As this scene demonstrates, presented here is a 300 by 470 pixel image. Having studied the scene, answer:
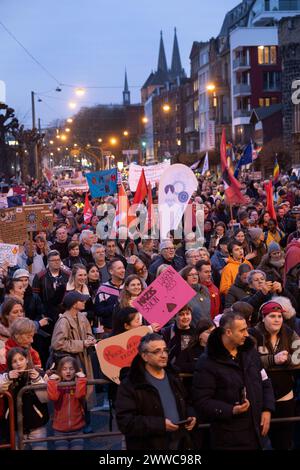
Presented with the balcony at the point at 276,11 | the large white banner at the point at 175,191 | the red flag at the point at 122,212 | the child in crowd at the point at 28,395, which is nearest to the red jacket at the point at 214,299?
the child in crowd at the point at 28,395

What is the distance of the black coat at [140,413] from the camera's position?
524 centimetres

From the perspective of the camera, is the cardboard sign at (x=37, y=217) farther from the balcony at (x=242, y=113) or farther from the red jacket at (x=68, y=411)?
the balcony at (x=242, y=113)

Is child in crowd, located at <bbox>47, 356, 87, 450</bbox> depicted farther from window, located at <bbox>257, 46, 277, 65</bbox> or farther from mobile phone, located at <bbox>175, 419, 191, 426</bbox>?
window, located at <bbox>257, 46, 277, 65</bbox>

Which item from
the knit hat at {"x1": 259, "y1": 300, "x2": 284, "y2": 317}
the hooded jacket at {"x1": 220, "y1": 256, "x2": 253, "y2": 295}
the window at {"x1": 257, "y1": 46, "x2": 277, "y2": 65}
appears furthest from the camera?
the window at {"x1": 257, "y1": 46, "x2": 277, "y2": 65}

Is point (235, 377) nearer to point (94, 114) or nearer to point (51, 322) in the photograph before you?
point (51, 322)

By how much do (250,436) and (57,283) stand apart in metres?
4.84

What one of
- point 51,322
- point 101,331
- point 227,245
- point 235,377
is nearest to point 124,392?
point 235,377

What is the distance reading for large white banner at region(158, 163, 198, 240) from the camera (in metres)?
13.4

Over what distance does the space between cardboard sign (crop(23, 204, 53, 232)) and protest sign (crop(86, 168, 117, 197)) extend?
3637 millimetres

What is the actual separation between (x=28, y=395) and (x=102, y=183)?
1297cm

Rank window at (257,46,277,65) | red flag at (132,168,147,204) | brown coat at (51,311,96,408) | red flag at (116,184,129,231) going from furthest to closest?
window at (257,46,277,65)
red flag at (132,168,147,204)
red flag at (116,184,129,231)
brown coat at (51,311,96,408)

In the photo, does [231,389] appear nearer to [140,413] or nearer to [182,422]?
[182,422]

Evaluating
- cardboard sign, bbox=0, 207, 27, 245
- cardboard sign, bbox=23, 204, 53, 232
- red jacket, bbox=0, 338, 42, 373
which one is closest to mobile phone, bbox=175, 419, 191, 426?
red jacket, bbox=0, 338, 42, 373

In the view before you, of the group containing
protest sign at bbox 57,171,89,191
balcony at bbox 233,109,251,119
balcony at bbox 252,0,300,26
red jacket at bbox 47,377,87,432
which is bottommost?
red jacket at bbox 47,377,87,432
